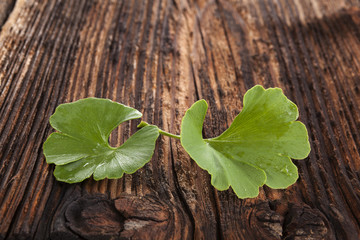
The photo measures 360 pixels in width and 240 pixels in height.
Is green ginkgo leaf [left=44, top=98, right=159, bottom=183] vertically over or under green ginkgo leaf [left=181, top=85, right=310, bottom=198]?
over

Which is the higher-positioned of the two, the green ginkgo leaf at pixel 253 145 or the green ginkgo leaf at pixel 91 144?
the green ginkgo leaf at pixel 91 144

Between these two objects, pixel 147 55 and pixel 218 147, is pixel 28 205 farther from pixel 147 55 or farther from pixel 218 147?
pixel 147 55

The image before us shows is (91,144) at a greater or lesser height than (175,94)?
greater

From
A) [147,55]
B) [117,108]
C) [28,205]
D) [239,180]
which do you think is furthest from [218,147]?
[147,55]
